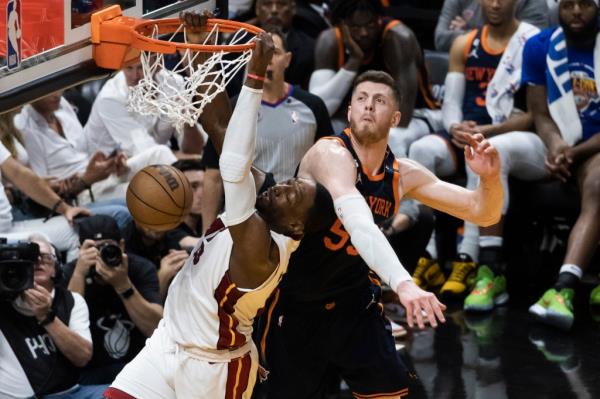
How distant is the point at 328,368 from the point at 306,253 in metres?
0.60

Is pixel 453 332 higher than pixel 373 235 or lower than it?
lower

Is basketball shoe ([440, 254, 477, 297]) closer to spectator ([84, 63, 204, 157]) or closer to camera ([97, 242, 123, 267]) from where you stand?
spectator ([84, 63, 204, 157])

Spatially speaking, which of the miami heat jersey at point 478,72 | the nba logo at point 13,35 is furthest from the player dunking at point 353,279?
the miami heat jersey at point 478,72

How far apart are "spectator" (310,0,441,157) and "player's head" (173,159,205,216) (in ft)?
3.21

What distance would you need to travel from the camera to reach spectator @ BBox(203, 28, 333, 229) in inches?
258

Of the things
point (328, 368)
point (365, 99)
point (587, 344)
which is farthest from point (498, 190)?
point (587, 344)

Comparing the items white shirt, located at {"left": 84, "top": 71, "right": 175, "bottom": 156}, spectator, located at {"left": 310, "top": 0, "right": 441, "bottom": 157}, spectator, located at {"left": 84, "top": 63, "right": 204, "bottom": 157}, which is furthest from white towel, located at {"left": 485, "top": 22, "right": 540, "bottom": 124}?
white shirt, located at {"left": 84, "top": 71, "right": 175, "bottom": 156}

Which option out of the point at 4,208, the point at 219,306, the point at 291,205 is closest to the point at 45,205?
the point at 4,208

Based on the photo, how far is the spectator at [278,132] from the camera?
6.56 meters

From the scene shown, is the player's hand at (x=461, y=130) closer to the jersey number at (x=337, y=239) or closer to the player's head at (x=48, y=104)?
the player's head at (x=48, y=104)

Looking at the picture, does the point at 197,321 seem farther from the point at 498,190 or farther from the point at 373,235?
the point at 498,190

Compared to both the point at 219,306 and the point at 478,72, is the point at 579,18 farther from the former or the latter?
the point at 219,306

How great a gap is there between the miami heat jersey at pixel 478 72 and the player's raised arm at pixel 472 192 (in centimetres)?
275

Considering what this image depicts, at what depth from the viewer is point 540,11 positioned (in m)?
8.18
